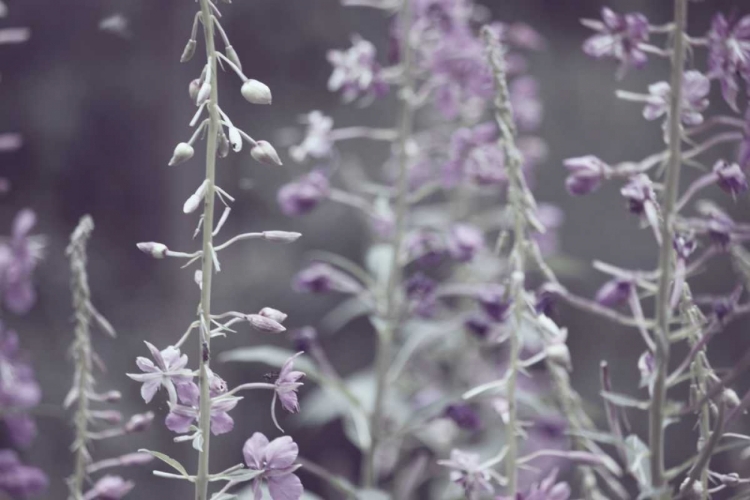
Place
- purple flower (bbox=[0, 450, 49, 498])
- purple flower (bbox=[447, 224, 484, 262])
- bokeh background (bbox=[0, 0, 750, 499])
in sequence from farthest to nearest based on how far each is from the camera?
bokeh background (bbox=[0, 0, 750, 499]) < purple flower (bbox=[447, 224, 484, 262]) < purple flower (bbox=[0, 450, 49, 498])

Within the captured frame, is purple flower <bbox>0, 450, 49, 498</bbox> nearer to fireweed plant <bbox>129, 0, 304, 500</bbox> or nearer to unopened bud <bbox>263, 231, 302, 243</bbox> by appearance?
fireweed plant <bbox>129, 0, 304, 500</bbox>

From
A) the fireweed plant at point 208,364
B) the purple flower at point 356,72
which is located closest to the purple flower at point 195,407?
the fireweed plant at point 208,364

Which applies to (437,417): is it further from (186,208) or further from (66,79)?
(66,79)

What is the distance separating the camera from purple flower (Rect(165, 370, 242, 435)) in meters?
0.82

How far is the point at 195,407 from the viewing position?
83 centimetres

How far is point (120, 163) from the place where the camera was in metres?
2.83

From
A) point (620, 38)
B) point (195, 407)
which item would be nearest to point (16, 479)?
point (195, 407)

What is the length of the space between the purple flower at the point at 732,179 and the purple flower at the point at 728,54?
0.08m

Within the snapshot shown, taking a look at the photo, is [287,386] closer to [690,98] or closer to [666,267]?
[666,267]

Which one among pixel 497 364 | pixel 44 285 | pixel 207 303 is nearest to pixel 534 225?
pixel 207 303

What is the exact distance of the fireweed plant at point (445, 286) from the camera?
998mm

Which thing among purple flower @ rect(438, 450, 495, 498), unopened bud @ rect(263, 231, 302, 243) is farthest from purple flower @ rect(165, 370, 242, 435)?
purple flower @ rect(438, 450, 495, 498)

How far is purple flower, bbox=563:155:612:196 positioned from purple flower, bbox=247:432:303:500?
41 centimetres

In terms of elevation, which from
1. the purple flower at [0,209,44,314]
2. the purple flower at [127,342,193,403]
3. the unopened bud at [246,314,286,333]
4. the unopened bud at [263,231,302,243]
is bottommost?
the purple flower at [0,209,44,314]
